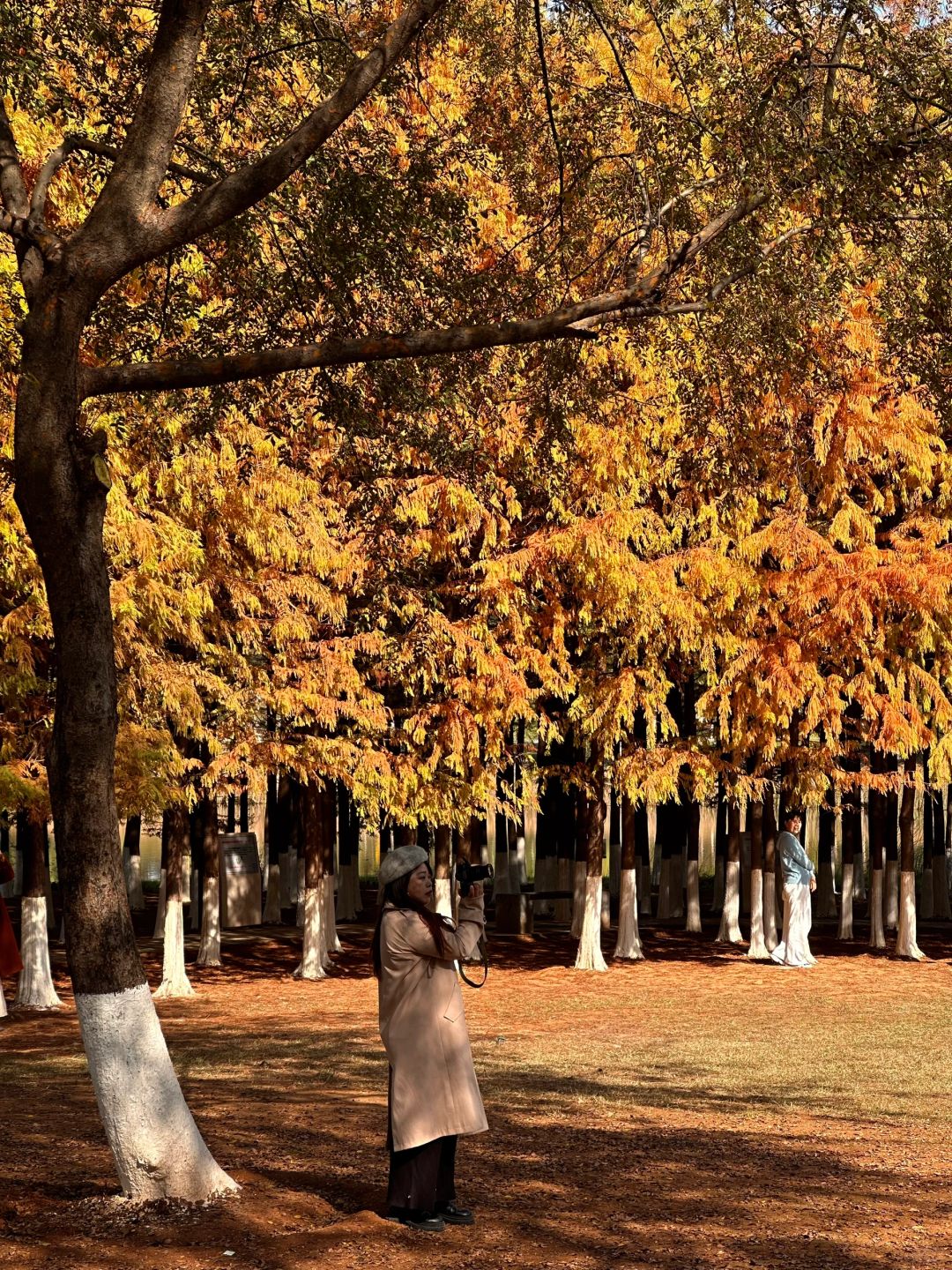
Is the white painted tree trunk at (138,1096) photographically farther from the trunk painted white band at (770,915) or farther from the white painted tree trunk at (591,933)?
the trunk painted white band at (770,915)

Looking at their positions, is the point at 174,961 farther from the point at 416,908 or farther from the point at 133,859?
the point at 416,908

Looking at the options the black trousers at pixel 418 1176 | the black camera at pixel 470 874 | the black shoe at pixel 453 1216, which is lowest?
the black shoe at pixel 453 1216

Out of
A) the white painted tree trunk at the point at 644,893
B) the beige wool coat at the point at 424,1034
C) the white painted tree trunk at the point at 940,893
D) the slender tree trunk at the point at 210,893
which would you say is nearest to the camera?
the beige wool coat at the point at 424,1034

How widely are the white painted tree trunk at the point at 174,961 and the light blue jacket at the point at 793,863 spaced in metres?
9.60

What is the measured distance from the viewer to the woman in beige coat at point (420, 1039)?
308 inches

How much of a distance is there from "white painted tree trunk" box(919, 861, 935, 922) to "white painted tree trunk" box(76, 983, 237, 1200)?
32928mm

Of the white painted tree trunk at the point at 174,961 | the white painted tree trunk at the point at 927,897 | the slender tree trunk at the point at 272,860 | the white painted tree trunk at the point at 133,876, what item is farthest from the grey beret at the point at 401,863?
the white painted tree trunk at the point at 927,897

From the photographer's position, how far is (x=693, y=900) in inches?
1303

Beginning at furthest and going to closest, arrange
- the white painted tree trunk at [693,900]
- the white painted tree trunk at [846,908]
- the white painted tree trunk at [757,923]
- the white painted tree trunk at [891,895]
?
the white painted tree trunk at [891,895], the white painted tree trunk at [693,900], the white painted tree trunk at [846,908], the white painted tree trunk at [757,923]

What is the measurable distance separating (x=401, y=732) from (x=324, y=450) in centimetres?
432

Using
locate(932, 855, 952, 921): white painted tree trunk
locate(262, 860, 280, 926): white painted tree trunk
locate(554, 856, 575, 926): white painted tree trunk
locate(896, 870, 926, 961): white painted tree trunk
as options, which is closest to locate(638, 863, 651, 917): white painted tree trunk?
locate(554, 856, 575, 926): white painted tree trunk

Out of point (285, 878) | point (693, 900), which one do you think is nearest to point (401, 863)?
point (693, 900)

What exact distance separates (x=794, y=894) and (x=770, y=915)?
124 inches

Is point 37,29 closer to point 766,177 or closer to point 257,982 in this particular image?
point 766,177
